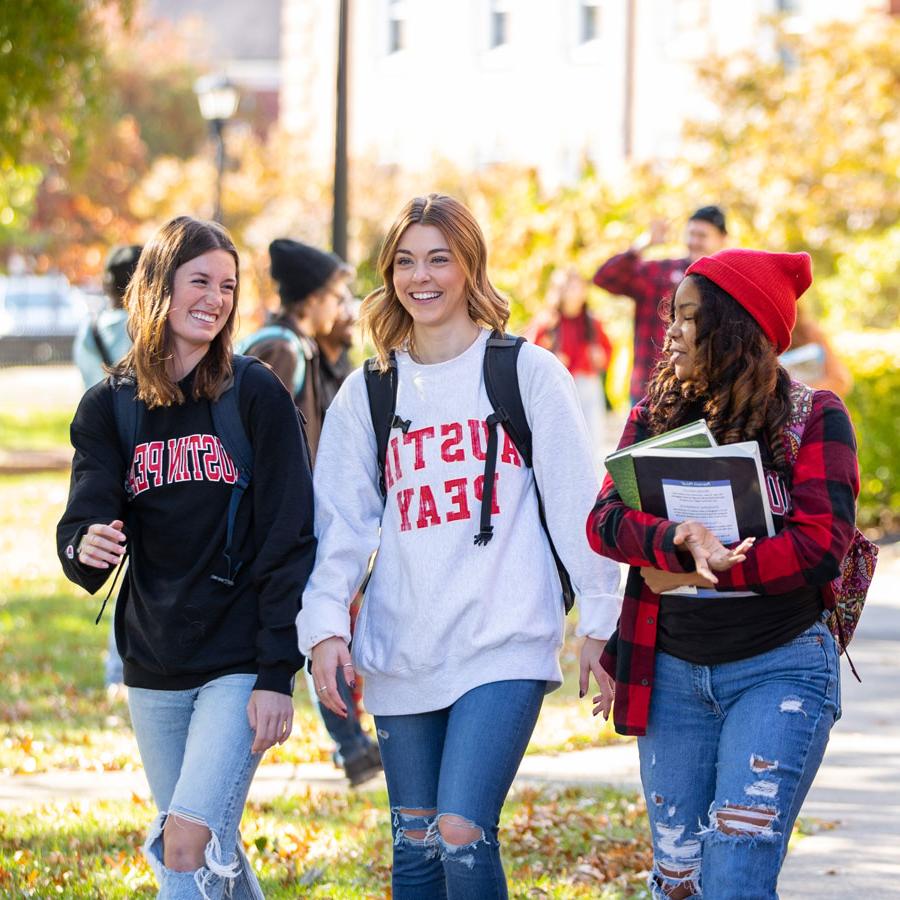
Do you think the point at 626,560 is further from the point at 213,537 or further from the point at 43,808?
the point at 43,808

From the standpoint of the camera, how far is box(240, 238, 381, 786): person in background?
6.34m

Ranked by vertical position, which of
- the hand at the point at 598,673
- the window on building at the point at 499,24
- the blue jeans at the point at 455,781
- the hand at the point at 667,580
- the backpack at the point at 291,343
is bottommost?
the blue jeans at the point at 455,781

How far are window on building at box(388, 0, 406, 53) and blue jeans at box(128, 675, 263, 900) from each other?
3473 cm

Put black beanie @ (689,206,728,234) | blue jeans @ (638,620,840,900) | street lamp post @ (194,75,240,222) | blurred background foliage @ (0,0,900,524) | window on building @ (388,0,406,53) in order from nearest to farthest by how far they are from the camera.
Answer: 1. blue jeans @ (638,620,840,900)
2. black beanie @ (689,206,728,234)
3. blurred background foliage @ (0,0,900,524)
4. street lamp post @ (194,75,240,222)
5. window on building @ (388,0,406,53)

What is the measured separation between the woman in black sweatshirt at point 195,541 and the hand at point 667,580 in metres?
0.88

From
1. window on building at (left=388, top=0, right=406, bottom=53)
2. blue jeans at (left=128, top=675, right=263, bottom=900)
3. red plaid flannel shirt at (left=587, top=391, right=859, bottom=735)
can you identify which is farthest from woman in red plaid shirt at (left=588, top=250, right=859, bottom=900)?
window on building at (left=388, top=0, right=406, bottom=53)

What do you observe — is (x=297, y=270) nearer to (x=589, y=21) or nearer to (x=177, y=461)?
(x=177, y=461)

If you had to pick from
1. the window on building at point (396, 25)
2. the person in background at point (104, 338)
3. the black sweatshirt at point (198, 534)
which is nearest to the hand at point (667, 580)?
the black sweatshirt at point (198, 534)

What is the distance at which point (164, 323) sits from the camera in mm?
4359

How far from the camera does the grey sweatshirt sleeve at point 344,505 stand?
4230 millimetres

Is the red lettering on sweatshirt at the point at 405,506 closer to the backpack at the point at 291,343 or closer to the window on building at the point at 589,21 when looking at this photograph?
the backpack at the point at 291,343

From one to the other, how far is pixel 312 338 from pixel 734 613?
3133 mm

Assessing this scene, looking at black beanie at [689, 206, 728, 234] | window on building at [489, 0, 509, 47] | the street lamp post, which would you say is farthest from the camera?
window on building at [489, 0, 509, 47]

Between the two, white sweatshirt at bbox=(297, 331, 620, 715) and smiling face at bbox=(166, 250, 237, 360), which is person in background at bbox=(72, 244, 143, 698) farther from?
white sweatshirt at bbox=(297, 331, 620, 715)
